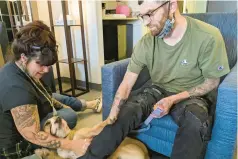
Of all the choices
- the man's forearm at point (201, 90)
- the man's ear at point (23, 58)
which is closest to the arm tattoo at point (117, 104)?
the man's forearm at point (201, 90)

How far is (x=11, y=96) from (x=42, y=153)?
42 centimetres

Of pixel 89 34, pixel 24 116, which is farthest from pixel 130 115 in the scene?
pixel 89 34

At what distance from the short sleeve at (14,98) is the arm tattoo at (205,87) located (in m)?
0.80

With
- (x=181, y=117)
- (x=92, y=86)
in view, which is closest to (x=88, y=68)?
(x=92, y=86)

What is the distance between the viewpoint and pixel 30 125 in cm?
92

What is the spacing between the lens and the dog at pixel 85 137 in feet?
3.27

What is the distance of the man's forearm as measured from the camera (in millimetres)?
1007

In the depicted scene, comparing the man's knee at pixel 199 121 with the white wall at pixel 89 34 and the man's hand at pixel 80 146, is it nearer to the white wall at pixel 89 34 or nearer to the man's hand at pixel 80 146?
the man's hand at pixel 80 146

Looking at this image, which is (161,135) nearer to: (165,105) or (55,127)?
(165,105)

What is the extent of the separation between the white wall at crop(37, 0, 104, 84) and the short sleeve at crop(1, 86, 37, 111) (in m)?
1.40

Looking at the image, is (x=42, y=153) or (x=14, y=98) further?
(x=42, y=153)

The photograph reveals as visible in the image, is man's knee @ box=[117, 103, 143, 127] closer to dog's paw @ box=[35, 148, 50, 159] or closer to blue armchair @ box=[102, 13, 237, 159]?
blue armchair @ box=[102, 13, 237, 159]

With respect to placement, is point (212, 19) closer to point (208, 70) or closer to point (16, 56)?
point (208, 70)

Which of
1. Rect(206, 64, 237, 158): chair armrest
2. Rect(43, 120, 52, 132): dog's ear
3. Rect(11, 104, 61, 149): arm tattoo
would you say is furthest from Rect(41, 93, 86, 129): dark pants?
Rect(206, 64, 237, 158): chair armrest
